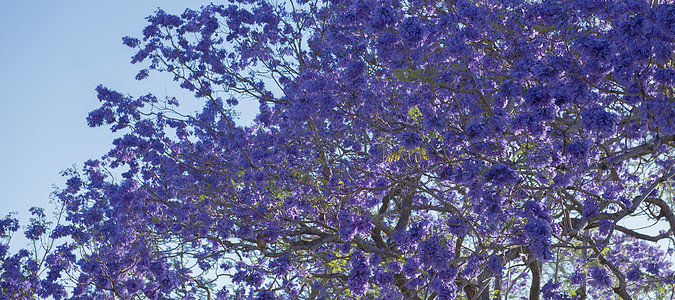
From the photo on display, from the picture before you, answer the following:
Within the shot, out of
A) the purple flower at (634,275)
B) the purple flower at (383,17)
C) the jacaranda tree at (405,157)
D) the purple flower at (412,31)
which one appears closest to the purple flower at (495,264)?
the jacaranda tree at (405,157)

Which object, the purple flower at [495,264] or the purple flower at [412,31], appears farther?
the purple flower at [412,31]

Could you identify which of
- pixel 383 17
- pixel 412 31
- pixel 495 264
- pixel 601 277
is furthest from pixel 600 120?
pixel 601 277

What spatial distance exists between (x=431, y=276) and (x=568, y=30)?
299cm

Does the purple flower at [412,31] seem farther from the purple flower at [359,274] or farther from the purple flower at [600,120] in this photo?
the purple flower at [359,274]

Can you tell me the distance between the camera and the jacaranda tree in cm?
640

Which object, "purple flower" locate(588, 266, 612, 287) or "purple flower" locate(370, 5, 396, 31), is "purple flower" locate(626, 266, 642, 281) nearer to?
"purple flower" locate(588, 266, 612, 287)

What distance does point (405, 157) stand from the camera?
765cm

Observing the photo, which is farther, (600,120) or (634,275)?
(634,275)

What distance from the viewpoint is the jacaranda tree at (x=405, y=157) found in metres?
6.40

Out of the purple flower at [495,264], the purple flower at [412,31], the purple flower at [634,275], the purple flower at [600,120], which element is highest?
the purple flower at [412,31]

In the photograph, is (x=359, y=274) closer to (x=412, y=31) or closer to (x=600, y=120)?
(x=412, y=31)

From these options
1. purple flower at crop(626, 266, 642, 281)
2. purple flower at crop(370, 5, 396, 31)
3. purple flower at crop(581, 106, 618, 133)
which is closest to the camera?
purple flower at crop(581, 106, 618, 133)

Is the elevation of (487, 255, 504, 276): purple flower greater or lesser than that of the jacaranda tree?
lesser

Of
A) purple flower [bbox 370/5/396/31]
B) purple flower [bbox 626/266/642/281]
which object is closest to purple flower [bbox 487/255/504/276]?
purple flower [bbox 370/5/396/31]
